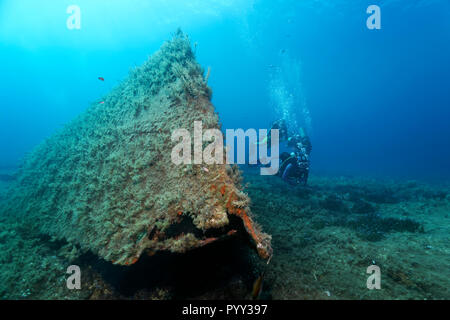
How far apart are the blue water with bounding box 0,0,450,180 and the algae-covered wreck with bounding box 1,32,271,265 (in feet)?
9.57

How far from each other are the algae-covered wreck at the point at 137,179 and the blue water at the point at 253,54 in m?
2.92

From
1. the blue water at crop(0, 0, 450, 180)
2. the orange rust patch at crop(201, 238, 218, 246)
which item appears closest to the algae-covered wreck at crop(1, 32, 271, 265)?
the orange rust patch at crop(201, 238, 218, 246)

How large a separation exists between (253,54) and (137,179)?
8222 cm

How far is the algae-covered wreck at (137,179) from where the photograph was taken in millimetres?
3166

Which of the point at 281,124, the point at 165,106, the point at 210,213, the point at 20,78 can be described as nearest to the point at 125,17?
the point at 281,124

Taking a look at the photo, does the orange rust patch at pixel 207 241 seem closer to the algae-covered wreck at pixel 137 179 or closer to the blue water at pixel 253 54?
the algae-covered wreck at pixel 137 179

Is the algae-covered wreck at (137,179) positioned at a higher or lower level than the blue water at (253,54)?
lower

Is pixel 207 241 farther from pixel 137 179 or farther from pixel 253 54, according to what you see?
pixel 253 54

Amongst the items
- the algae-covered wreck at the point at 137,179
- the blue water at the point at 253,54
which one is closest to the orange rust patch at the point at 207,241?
the algae-covered wreck at the point at 137,179

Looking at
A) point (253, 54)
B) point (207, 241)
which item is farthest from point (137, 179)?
point (253, 54)

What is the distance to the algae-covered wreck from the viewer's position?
3.17 metres

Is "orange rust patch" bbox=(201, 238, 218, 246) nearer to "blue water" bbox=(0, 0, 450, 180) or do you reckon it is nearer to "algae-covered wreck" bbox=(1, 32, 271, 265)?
"algae-covered wreck" bbox=(1, 32, 271, 265)

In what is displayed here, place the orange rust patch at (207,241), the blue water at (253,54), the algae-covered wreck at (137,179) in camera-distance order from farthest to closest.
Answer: the blue water at (253,54), the algae-covered wreck at (137,179), the orange rust patch at (207,241)
